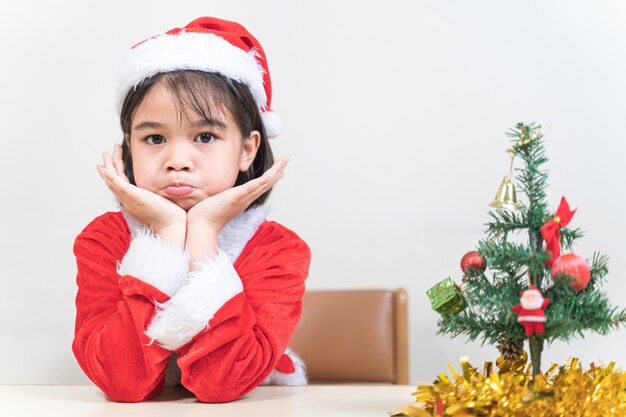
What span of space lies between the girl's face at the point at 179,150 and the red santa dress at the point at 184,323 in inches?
3.0

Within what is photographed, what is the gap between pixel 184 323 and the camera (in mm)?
963

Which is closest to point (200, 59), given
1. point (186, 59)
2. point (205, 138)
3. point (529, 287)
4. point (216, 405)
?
point (186, 59)

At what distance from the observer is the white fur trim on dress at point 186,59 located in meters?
1.12

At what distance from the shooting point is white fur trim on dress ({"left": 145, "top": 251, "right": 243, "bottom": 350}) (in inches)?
37.9

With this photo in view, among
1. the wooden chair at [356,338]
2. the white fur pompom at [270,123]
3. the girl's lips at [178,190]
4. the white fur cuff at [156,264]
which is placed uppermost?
the white fur pompom at [270,123]

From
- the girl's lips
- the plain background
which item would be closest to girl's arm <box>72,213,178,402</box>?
the girl's lips

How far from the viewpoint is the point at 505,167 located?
1867 mm

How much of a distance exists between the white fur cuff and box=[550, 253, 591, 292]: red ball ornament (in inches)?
19.7

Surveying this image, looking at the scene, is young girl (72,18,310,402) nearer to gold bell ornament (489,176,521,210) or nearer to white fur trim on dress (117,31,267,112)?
white fur trim on dress (117,31,267,112)

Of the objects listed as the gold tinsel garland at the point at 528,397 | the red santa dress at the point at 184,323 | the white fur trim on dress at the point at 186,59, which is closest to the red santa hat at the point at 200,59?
the white fur trim on dress at the point at 186,59

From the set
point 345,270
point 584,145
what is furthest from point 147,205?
point 584,145

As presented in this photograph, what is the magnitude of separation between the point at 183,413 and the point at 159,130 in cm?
41

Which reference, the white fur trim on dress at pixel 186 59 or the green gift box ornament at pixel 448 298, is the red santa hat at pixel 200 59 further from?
the green gift box ornament at pixel 448 298

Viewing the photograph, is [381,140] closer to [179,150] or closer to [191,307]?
[179,150]
